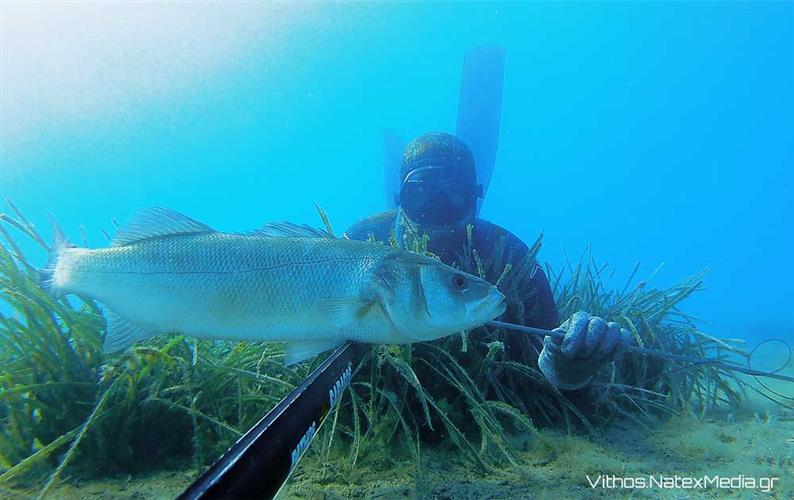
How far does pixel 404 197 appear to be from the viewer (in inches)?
215

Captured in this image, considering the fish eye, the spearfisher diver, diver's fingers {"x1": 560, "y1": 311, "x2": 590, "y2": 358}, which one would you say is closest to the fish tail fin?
the spearfisher diver

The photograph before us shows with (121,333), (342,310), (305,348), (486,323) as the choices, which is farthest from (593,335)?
(121,333)

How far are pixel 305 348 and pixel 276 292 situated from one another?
0.30 metres

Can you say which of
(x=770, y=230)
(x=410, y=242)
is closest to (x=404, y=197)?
(x=410, y=242)

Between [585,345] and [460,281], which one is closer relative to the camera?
[460,281]

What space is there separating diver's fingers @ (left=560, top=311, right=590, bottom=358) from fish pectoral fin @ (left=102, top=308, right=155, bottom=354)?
217 centimetres

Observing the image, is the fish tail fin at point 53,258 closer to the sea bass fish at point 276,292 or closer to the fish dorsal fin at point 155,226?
the sea bass fish at point 276,292

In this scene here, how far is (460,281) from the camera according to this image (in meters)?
1.87

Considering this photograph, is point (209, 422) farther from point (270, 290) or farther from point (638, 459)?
point (638, 459)

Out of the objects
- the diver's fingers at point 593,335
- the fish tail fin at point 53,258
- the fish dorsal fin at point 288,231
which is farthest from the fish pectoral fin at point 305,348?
the diver's fingers at point 593,335

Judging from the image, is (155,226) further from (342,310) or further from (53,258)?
(342,310)

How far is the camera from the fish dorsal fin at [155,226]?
1.96m

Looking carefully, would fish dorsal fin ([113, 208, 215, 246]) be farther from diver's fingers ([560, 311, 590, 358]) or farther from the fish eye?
diver's fingers ([560, 311, 590, 358])

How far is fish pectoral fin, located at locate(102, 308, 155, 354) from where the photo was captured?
181 centimetres
